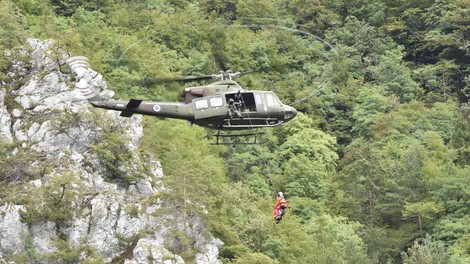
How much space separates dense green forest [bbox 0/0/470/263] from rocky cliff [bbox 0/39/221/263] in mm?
1550

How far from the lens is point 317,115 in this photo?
77625 mm

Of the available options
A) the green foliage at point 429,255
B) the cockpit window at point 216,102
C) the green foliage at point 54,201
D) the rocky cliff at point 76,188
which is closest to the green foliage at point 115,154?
the rocky cliff at point 76,188

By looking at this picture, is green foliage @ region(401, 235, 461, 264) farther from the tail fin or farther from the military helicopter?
the military helicopter

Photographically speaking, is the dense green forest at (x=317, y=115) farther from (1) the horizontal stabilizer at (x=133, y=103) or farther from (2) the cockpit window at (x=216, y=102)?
(1) the horizontal stabilizer at (x=133, y=103)

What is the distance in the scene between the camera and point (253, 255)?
53594 millimetres

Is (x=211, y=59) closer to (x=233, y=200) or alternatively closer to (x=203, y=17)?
(x=203, y=17)

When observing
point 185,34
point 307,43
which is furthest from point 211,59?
point 307,43

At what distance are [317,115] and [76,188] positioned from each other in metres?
28.3

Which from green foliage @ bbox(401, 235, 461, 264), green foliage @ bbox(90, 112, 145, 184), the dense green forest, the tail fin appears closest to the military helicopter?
the dense green forest

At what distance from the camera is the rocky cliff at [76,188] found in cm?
5141

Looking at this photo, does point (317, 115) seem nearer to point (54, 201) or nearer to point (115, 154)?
point (115, 154)

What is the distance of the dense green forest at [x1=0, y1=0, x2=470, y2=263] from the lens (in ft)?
190

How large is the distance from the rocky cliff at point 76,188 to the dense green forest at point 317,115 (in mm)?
1550

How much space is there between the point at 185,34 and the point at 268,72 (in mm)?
6454
